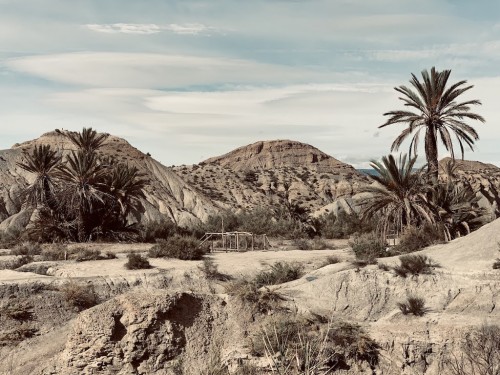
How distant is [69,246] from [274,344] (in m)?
18.5

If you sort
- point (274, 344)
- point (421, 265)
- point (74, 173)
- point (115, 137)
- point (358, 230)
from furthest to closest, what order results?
1. point (115, 137)
2. point (358, 230)
3. point (74, 173)
4. point (421, 265)
5. point (274, 344)

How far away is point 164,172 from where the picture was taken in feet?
222

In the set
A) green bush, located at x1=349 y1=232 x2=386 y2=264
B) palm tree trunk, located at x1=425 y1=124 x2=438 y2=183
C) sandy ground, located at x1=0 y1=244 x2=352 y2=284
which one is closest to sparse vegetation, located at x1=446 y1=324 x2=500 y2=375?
green bush, located at x1=349 y1=232 x2=386 y2=264

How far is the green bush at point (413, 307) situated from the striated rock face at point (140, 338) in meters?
5.31

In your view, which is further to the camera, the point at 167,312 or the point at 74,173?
the point at 74,173

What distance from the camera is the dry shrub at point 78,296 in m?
18.1

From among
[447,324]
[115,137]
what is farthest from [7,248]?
[115,137]

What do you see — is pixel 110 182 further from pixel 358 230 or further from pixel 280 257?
pixel 358 230

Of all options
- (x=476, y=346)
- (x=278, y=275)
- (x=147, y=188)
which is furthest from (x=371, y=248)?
(x=147, y=188)

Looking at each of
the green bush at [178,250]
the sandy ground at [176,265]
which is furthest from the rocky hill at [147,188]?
the sandy ground at [176,265]

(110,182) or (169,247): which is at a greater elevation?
(110,182)

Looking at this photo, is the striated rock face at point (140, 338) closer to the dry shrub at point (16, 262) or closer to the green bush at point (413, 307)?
the green bush at point (413, 307)

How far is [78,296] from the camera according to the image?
18.2 metres

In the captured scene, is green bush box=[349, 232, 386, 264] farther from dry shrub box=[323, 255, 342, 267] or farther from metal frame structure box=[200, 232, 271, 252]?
metal frame structure box=[200, 232, 271, 252]
